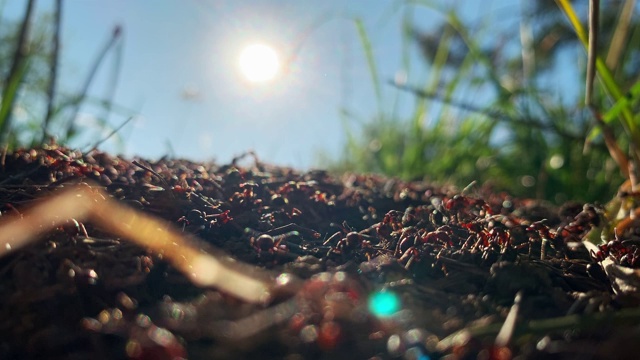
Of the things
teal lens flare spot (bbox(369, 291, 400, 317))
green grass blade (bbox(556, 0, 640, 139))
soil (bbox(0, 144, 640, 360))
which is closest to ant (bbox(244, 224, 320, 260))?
soil (bbox(0, 144, 640, 360))

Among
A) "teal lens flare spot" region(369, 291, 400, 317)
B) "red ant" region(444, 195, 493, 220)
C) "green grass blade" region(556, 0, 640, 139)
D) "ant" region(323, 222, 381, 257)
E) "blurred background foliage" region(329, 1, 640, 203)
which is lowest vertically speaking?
"teal lens flare spot" region(369, 291, 400, 317)

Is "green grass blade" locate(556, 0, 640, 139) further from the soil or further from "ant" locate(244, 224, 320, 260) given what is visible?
"ant" locate(244, 224, 320, 260)

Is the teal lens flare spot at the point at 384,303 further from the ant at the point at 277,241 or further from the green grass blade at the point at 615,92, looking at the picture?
the green grass blade at the point at 615,92

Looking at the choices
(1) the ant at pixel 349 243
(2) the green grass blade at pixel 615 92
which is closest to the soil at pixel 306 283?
(1) the ant at pixel 349 243

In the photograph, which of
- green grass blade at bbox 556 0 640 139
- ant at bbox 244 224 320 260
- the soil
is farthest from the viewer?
green grass blade at bbox 556 0 640 139

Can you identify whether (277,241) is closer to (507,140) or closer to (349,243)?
(349,243)

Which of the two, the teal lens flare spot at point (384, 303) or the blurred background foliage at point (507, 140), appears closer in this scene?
the teal lens flare spot at point (384, 303)

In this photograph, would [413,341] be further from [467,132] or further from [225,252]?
[467,132]
